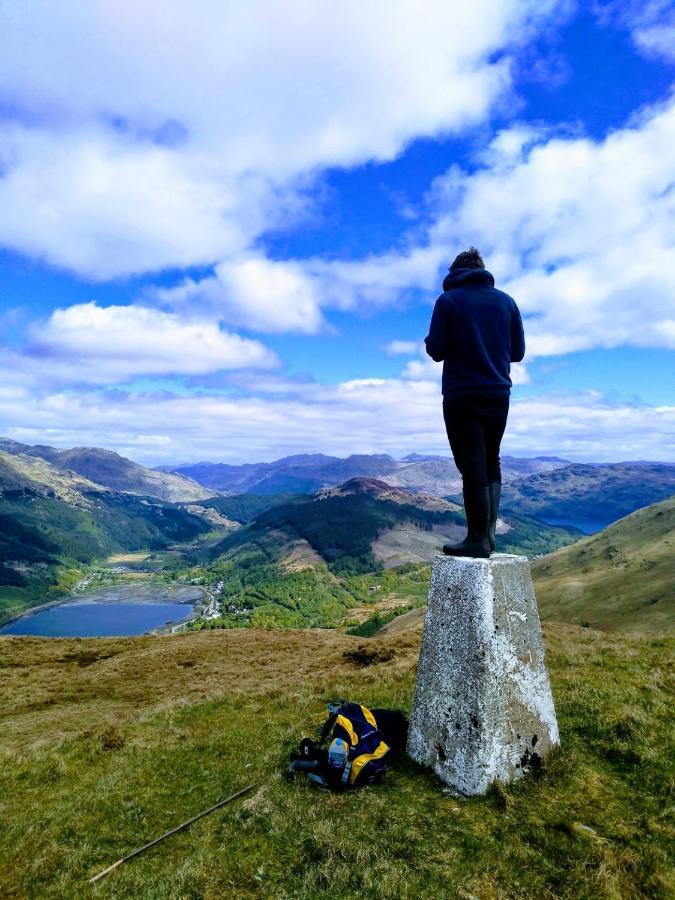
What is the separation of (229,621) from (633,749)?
208m

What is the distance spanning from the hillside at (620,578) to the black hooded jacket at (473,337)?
53.2 m

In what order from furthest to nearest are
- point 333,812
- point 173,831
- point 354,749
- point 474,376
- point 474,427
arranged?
point 474,427, point 474,376, point 354,749, point 173,831, point 333,812

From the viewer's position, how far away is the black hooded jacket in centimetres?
844

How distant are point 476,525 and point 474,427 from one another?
Answer: 1.80m

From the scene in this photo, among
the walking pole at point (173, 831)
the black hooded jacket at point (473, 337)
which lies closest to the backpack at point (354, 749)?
the walking pole at point (173, 831)

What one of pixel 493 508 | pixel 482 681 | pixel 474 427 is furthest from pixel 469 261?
pixel 482 681

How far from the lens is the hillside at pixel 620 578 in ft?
221

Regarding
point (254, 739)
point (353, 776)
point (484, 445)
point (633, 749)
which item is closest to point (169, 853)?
point (353, 776)

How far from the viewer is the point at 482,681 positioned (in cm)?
750

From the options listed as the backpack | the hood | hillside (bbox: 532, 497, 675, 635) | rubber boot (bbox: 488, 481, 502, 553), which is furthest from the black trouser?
hillside (bbox: 532, 497, 675, 635)

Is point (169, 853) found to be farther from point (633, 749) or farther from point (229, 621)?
point (229, 621)

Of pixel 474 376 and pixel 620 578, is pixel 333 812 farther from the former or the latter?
pixel 620 578

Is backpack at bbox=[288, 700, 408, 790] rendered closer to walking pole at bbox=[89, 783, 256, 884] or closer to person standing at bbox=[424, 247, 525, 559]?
walking pole at bbox=[89, 783, 256, 884]

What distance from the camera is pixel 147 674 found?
25.1m
